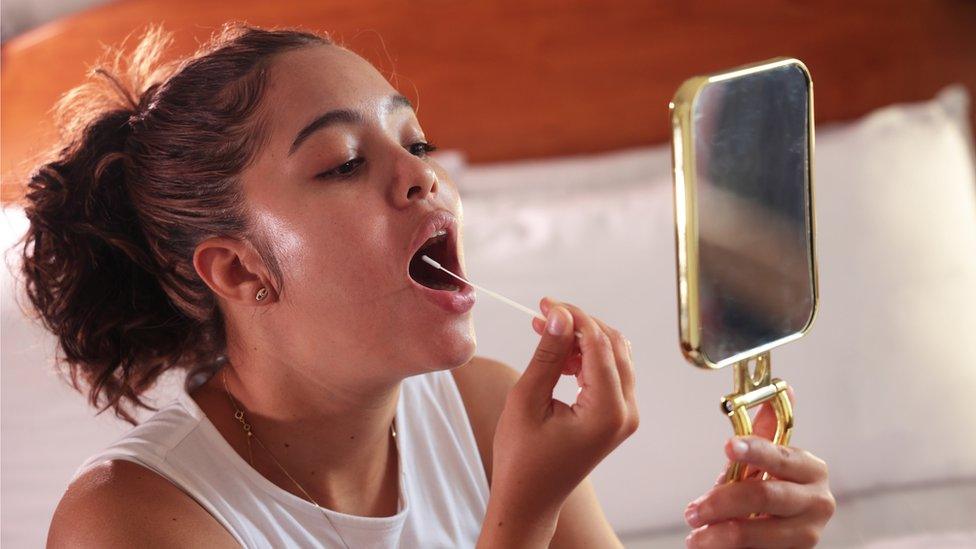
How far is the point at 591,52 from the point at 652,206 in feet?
1.56

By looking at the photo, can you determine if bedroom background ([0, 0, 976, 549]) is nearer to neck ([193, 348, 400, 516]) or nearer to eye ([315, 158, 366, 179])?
neck ([193, 348, 400, 516])

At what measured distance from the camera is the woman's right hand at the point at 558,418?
938mm

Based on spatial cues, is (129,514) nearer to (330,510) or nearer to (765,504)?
(330,510)

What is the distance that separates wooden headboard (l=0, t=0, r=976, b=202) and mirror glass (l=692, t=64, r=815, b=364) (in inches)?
56.0

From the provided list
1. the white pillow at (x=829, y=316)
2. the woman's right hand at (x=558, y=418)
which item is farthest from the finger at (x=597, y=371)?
the white pillow at (x=829, y=316)

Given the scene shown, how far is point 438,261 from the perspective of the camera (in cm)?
115

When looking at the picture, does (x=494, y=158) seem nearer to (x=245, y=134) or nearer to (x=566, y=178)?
(x=566, y=178)

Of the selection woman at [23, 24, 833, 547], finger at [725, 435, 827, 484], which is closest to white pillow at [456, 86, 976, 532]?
woman at [23, 24, 833, 547]

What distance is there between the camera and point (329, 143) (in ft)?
3.55

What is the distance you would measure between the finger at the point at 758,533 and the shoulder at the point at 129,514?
49cm

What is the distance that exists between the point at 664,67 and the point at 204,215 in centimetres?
141

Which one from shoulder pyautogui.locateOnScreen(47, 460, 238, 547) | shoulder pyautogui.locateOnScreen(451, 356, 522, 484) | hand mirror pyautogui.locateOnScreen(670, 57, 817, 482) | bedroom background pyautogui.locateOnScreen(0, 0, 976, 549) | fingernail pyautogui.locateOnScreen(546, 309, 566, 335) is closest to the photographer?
hand mirror pyautogui.locateOnScreen(670, 57, 817, 482)

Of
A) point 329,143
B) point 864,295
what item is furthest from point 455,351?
point 864,295

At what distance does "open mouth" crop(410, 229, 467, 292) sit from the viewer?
112 cm
